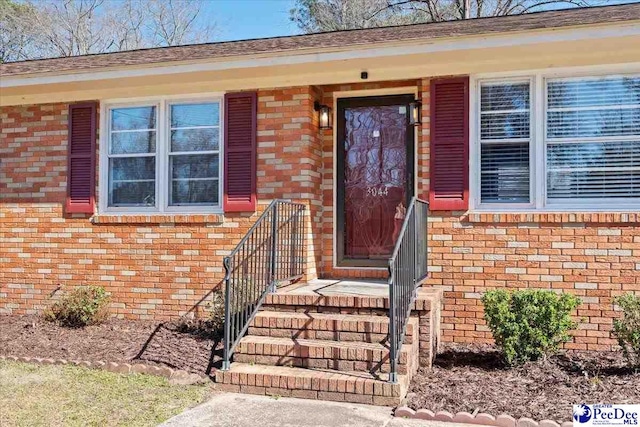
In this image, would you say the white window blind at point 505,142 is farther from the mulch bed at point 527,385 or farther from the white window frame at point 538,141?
the mulch bed at point 527,385

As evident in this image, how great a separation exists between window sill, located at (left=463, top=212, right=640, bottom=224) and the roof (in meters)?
1.82

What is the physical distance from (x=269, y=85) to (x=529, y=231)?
3.31 metres

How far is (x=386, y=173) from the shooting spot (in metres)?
7.12

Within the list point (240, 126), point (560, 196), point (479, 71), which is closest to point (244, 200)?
point (240, 126)

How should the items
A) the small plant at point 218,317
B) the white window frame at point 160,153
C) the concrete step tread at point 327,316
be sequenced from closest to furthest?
the concrete step tread at point 327,316
the small plant at point 218,317
the white window frame at point 160,153

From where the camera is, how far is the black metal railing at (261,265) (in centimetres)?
515

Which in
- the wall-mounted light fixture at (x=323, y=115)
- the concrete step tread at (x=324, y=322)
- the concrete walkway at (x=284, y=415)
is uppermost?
the wall-mounted light fixture at (x=323, y=115)

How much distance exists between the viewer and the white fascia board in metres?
5.44

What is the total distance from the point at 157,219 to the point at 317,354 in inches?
124

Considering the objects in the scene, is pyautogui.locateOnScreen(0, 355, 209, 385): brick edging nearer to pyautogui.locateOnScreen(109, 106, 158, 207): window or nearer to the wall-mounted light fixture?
pyautogui.locateOnScreen(109, 106, 158, 207): window

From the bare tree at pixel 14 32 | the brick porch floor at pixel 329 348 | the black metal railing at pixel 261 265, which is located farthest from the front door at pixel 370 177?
the bare tree at pixel 14 32

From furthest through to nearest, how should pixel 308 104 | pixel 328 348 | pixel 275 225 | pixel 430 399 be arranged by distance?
1. pixel 308 104
2. pixel 275 225
3. pixel 328 348
4. pixel 430 399

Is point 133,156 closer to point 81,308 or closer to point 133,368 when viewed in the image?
point 81,308

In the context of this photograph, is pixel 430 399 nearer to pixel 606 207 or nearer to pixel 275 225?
pixel 275 225
